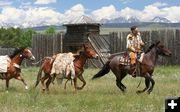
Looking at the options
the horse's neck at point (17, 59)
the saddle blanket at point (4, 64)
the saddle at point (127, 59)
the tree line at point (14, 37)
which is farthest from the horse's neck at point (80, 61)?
the tree line at point (14, 37)

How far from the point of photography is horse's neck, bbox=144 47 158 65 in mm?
13836

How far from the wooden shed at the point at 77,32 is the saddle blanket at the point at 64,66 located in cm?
1831

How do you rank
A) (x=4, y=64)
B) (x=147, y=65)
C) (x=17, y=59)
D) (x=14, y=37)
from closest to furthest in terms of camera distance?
(x=147, y=65) → (x=4, y=64) → (x=17, y=59) → (x=14, y=37)

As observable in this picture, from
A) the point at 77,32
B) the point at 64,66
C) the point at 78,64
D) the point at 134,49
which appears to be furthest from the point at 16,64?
the point at 77,32

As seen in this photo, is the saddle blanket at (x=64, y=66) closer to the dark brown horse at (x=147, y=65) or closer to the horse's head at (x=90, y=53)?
the horse's head at (x=90, y=53)

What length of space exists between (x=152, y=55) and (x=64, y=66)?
2608mm

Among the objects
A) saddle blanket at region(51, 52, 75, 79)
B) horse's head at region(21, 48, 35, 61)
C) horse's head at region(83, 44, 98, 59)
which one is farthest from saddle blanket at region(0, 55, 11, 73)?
horse's head at region(83, 44, 98, 59)

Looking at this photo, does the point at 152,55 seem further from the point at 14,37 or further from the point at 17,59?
the point at 14,37

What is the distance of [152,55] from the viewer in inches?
547

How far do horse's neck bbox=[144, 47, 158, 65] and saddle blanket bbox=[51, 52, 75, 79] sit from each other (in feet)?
7.26

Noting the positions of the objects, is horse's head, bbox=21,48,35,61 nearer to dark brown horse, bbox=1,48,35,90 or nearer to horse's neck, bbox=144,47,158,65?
dark brown horse, bbox=1,48,35,90

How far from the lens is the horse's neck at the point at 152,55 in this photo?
13.8 metres

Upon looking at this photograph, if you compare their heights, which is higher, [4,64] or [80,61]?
[80,61]

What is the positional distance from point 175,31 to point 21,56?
15.8m
